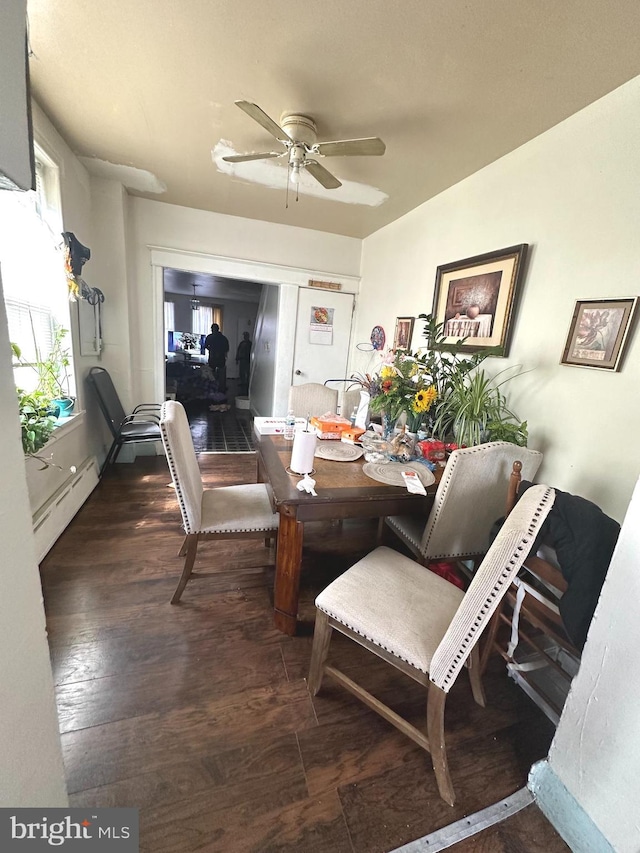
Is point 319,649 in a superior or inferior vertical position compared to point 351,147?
inferior

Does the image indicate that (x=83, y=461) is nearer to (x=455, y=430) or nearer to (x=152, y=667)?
(x=152, y=667)

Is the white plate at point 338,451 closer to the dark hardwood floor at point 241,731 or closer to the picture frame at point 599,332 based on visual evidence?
the dark hardwood floor at point 241,731

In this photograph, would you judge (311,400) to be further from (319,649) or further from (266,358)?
(266,358)

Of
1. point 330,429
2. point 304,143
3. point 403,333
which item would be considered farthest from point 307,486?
point 403,333

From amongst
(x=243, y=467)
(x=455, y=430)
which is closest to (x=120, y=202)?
(x=243, y=467)

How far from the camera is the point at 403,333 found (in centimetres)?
312

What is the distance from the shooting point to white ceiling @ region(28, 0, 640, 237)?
4.13 ft

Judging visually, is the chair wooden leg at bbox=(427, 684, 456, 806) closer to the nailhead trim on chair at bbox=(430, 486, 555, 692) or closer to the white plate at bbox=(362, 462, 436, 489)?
the nailhead trim on chair at bbox=(430, 486, 555, 692)

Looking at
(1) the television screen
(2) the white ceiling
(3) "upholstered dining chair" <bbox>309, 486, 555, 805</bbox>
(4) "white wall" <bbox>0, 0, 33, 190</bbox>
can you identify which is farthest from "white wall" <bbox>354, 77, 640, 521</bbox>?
(1) the television screen

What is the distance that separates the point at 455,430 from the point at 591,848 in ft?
4.98

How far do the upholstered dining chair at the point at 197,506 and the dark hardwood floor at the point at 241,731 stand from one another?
294 millimetres

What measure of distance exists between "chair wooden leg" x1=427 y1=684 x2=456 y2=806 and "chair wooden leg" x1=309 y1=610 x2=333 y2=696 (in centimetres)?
37

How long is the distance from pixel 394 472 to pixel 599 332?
1.14m

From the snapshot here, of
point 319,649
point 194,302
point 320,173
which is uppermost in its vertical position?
point 320,173
